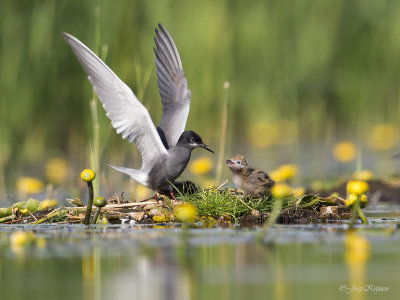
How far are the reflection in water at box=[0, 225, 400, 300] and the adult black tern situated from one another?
5.83ft

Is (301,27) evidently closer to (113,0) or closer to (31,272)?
(113,0)

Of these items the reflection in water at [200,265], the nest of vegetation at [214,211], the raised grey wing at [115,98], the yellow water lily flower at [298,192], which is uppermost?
the raised grey wing at [115,98]

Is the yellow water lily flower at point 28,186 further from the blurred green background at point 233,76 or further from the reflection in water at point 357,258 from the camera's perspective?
the reflection in water at point 357,258

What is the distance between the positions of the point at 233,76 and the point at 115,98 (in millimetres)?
5223

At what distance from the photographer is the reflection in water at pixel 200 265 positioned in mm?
4418

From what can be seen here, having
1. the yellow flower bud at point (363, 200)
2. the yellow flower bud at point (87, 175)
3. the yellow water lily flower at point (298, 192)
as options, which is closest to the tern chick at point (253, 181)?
the yellow water lily flower at point (298, 192)

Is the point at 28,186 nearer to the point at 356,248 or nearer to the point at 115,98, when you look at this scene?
the point at 115,98

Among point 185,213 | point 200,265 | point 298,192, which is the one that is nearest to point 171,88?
point 298,192

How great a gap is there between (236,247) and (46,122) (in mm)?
7264

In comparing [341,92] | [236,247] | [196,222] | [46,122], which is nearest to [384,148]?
[341,92]

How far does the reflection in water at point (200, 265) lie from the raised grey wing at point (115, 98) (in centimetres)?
178

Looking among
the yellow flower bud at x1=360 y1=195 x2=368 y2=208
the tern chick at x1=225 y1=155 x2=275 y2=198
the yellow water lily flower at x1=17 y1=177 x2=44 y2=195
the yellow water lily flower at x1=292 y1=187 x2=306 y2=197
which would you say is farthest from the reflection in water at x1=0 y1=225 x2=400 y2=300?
the yellow water lily flower at x1=17 y1=177 x2=44 y2=195

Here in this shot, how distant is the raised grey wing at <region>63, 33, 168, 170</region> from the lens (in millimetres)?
8242

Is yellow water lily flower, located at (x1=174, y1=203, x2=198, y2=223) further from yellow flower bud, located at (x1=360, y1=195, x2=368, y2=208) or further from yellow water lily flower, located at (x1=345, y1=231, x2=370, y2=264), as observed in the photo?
yellow flower bud, located at (x1=360, y1=195, x2=368, y2=208)
